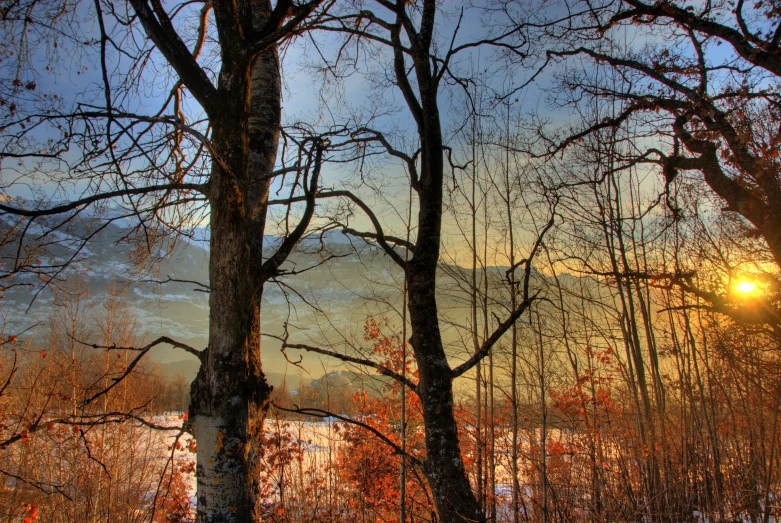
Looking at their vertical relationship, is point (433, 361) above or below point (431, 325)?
below

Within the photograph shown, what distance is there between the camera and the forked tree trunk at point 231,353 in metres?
1.83

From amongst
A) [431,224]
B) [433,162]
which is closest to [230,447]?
[431,224]

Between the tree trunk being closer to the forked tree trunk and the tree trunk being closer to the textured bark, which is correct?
the textured bark

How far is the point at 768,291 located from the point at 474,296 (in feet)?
11.0

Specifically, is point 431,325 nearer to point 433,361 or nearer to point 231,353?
point 433,361

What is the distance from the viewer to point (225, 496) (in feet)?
5.92

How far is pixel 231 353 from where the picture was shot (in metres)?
1.93

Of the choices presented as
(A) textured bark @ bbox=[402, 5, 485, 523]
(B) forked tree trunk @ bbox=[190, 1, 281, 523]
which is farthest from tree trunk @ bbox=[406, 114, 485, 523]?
(B) forked tree trunk @ bbox=[190, 1, 281, 523]

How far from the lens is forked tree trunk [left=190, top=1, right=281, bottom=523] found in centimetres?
183

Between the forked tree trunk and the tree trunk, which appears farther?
the tree trunk

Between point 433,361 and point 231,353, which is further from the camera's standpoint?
point 433,361

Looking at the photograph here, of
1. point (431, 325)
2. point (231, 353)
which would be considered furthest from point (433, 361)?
point (231, 353)

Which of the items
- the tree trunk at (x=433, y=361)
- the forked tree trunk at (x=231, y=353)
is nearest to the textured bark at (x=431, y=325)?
the tree trunk at (x=433, y=361)

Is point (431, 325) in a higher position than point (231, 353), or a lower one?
higher
